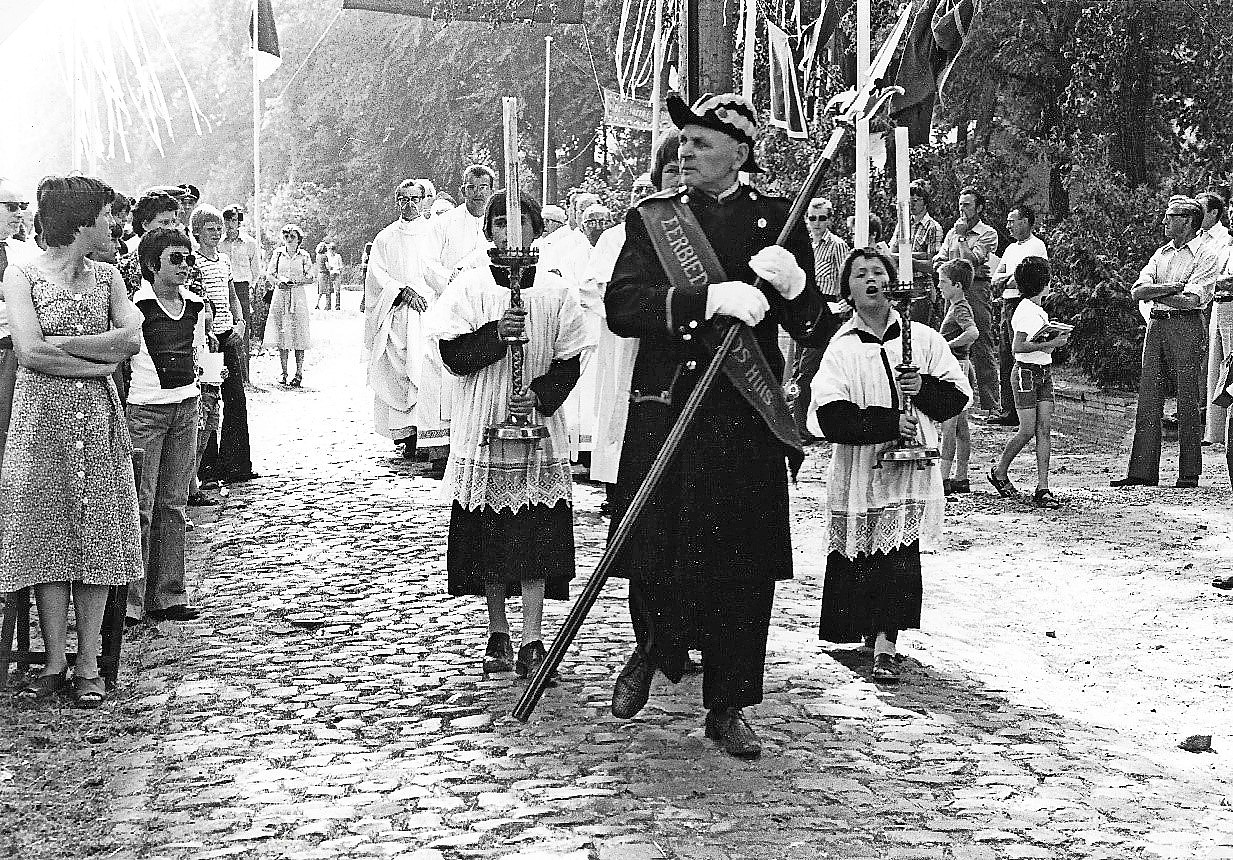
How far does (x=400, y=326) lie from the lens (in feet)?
51.9

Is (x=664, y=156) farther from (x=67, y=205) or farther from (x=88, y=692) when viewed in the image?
(x=88, y=692)

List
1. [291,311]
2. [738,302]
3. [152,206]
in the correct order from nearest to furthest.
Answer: [738,302] < [152,206] < [291,311]

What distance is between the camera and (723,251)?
22.0ft

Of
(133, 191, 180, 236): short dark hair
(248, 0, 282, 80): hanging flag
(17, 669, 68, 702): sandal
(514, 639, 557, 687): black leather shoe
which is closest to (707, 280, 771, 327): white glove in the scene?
(514, 639, 557, 687): black leather shoe

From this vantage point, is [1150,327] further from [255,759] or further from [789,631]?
[255,759]

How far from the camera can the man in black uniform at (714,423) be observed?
6.52 meters

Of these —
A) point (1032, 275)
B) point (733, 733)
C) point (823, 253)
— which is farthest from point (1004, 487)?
point (733, 733)

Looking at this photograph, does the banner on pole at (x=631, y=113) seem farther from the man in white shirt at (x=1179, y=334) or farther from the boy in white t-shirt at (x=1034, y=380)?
the man in white shirt at (x=1179, y=334)

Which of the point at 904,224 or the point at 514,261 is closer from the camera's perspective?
the point at 514,261

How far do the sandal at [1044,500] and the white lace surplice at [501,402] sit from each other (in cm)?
633

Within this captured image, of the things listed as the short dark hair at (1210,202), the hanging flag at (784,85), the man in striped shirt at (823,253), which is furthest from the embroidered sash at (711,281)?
the short dark hair at (1210,202)

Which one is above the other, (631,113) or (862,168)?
(631,113)

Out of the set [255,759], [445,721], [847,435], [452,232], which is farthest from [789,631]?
[452,232]

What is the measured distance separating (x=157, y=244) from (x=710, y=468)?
3.72 meters
